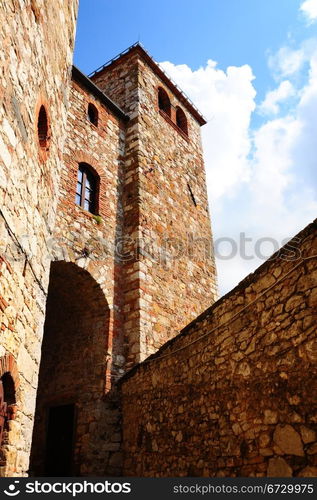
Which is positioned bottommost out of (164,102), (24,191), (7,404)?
(7,404)

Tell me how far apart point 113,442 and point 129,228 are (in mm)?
4064

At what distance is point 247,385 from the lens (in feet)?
12.6

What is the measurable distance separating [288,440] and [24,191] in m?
3.29

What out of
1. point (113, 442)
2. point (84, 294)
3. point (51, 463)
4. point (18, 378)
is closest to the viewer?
point (18, 378)

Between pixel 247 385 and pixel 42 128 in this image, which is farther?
pixel 42 128

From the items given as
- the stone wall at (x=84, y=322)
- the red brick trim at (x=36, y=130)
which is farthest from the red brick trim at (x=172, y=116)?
the red brick trim at (x=36, y=130)

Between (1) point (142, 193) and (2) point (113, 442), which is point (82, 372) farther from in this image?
(1) point (142, 193)

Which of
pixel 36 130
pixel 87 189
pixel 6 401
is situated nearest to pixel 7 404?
pixel 6 401

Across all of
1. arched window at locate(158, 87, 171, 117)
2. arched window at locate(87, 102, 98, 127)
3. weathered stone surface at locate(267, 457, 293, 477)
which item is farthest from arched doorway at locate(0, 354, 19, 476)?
arched window at locate(158, 87, 171, 117)

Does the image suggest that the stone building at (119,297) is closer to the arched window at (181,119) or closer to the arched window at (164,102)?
the arched window at (164,102)

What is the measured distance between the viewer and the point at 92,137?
27.9 feet

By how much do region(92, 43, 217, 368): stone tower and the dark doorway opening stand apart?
1483 mm

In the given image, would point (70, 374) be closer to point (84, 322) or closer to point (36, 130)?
point (84, 322)

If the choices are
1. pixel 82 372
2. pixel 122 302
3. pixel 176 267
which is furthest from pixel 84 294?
pixel 176 267
